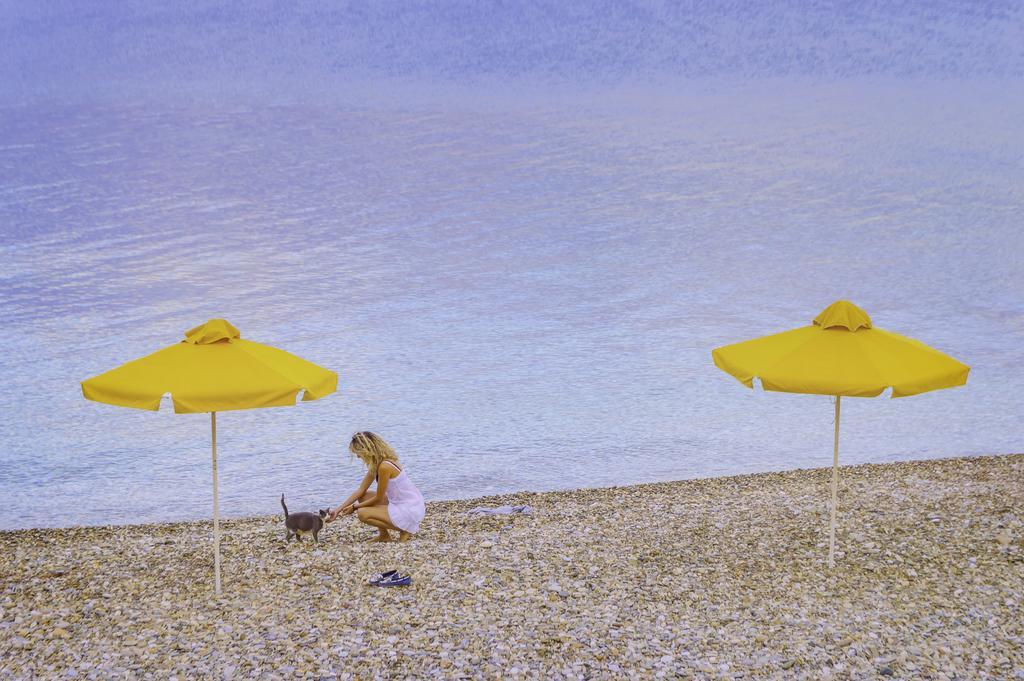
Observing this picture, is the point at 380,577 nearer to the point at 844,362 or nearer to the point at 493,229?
the point at 844,362

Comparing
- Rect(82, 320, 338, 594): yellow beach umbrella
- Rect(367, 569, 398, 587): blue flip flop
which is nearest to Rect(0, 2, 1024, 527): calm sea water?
Rect(367, 569, 398, 587): blue flip flop

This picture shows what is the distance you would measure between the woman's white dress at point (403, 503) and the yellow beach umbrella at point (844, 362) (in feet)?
11.6

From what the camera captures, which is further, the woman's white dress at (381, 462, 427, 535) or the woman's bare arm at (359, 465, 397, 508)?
the woman's white dress at (381, 462, 427, 535)

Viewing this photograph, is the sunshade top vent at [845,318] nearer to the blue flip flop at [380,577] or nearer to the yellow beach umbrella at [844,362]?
the yellow beach umbrella at [844,362]

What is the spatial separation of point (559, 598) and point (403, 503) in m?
2.54

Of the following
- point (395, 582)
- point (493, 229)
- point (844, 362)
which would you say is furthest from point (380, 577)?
point (493, 229)

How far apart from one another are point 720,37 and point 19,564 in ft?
206

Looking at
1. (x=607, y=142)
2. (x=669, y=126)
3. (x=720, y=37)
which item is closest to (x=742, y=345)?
(x=607, y=142)

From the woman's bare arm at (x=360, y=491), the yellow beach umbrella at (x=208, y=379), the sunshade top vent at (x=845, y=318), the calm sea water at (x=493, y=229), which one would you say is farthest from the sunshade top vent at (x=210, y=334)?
the calm sea water at (x=493, y=229)

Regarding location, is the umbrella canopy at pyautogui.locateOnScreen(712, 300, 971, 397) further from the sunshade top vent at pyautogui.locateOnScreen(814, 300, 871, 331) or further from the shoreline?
the shoreline

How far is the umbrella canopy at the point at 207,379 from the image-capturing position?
986 centimetres

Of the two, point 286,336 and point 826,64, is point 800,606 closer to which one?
point 286,336

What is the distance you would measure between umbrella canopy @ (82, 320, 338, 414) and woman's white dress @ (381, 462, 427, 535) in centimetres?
186

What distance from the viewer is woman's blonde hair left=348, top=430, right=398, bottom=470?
11719mm
